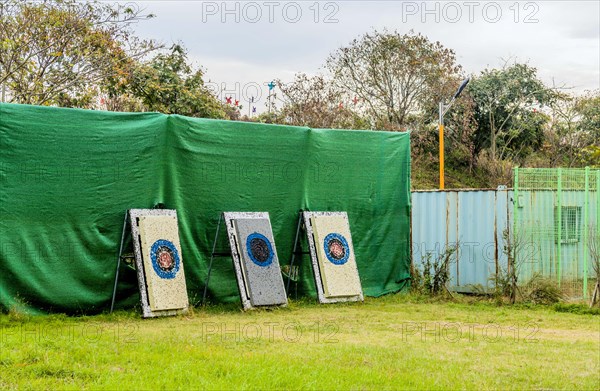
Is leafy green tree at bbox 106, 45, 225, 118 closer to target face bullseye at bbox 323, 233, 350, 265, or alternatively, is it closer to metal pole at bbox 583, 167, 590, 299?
target face bullseye at bbox 323, 233, 350, 265

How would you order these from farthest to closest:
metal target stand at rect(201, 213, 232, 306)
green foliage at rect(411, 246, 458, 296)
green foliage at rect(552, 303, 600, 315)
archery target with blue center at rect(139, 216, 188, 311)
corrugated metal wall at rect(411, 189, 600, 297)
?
green foliage at rect(411, 246, 458, 296) < corrugated metal wall at rect(411, 189, 600, 297) < metal target stand at rect(201, 213, 232, 306) < green foliage at rect(552, 303, 600, 315) < archery target with blue center at rect(139, 216, 188, 311)

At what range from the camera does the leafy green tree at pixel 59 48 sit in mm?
12336

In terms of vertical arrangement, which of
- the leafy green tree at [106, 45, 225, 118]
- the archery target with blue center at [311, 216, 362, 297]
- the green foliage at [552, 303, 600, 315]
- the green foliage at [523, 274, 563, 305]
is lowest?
the green foliage at [552, 303, 600, 315]

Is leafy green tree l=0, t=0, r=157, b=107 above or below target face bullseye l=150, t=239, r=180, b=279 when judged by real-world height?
above

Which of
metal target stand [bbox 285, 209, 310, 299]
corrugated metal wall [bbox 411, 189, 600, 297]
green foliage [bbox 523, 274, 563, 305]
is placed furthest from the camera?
metal target stand [bbox 285, 209, 310, 299]

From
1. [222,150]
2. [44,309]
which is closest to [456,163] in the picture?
[222,150]

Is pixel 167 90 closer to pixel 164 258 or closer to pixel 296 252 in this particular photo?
pixel 296 252

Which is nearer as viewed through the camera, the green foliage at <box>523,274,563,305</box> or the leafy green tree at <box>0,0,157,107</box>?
the green foliage at <box>523,274,563,305</box>

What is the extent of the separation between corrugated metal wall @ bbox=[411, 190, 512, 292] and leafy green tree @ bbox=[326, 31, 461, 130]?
1068 cm

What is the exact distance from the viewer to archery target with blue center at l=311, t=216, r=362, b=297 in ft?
30.6

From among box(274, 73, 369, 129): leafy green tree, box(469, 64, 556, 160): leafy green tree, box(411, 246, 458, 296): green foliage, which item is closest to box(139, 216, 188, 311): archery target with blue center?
box(411, 246, 458, 296): green foliage

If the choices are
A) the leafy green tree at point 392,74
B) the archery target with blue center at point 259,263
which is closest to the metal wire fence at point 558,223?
the archery target with blue center at point 259,263

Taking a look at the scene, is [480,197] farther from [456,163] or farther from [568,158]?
[568,158]

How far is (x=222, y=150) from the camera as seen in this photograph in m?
9.00
